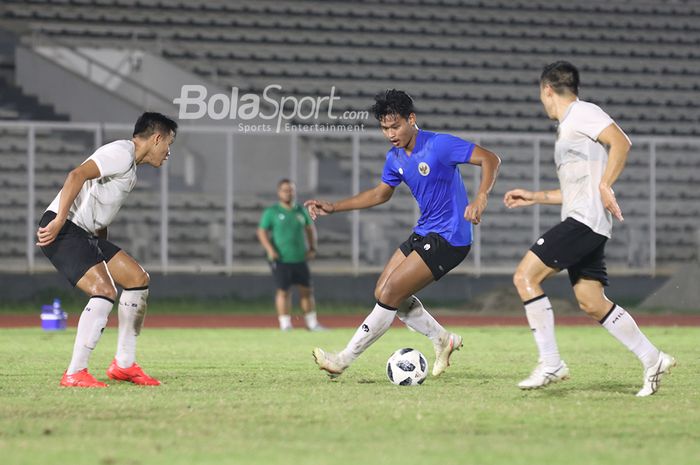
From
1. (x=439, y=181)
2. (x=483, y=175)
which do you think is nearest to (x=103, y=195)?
(x=439, y=181)

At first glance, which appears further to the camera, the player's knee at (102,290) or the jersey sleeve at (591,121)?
the player's knee at (102,290)

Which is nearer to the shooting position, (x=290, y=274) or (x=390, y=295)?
(x=390, y=295)

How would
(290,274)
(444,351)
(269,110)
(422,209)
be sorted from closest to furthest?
(422,209), (444,351), (290,274), (269,110)

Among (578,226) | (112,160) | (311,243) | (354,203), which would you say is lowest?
(311,243)

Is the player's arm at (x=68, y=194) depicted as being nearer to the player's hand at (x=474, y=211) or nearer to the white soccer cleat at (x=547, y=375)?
the player's hand at (x=474, y=211)

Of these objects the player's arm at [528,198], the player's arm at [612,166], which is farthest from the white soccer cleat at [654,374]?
the player's arm at [528,198]

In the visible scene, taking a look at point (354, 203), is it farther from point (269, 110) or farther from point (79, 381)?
point (269, 110)

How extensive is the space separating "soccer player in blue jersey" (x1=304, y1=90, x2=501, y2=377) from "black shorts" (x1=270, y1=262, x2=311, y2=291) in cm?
841

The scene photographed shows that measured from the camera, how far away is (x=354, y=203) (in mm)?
9789

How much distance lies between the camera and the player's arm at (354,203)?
371 inches

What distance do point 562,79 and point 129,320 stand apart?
134 inches

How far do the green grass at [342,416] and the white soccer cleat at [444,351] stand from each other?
4.4 inches

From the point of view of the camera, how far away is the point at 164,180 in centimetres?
2155

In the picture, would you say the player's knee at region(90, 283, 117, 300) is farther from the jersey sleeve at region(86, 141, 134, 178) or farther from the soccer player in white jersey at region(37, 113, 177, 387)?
the jersey sleeve at region(86, 141, 134, 178)
